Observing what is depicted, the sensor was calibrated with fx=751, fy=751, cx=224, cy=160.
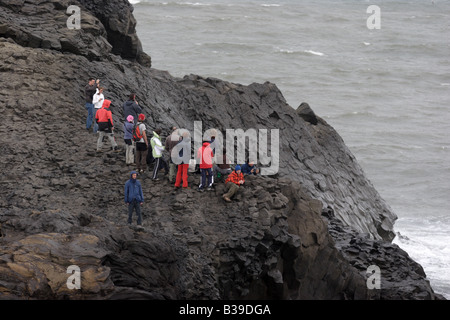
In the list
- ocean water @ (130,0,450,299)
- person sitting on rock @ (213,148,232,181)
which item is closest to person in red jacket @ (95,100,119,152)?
person sitting on rock @ (213,148,232,181)

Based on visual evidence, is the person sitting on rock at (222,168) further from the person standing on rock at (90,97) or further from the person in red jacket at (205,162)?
the person standing on rock at (90,97)

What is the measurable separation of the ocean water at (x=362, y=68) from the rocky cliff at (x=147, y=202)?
9.30 m

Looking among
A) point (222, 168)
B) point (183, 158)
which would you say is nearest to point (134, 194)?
point (183, 158)

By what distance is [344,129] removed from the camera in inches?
2357

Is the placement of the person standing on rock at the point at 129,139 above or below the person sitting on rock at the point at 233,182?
above

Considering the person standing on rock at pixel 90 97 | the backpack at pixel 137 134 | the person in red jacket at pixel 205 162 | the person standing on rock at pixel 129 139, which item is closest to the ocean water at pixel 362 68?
the person in red jacket at pixel 205 162

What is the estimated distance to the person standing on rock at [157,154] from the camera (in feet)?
74.3

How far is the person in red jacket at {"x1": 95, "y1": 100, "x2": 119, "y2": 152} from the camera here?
2382 centimetres

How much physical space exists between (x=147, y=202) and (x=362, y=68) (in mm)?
55622

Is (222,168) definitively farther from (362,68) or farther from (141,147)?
(362,68)

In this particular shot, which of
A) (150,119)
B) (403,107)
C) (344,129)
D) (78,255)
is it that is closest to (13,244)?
(78,255)

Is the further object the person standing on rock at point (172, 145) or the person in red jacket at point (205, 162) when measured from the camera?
the person standing on rock at point (172, 145)
